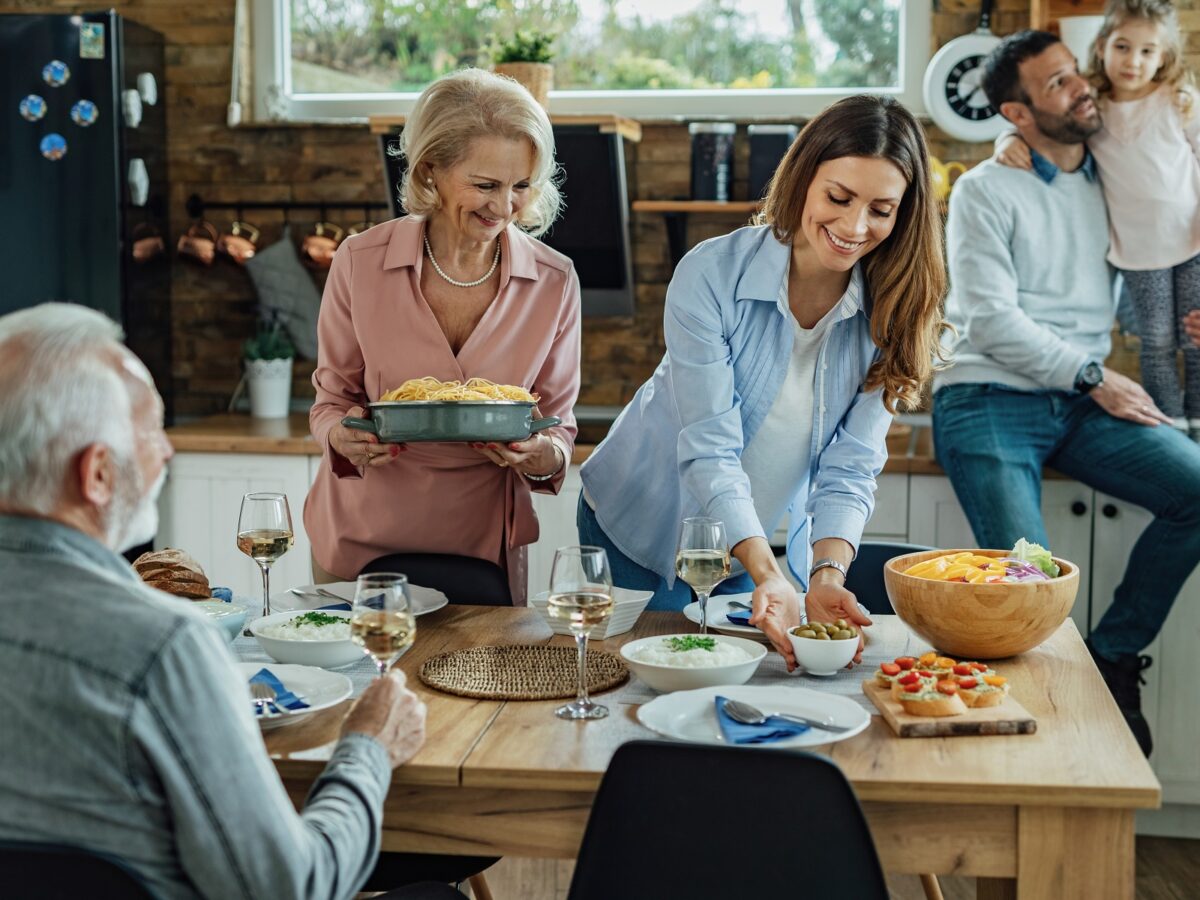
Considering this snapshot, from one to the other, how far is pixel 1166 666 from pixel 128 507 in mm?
2858

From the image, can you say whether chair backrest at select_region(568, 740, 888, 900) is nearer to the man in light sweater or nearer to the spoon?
the spoon

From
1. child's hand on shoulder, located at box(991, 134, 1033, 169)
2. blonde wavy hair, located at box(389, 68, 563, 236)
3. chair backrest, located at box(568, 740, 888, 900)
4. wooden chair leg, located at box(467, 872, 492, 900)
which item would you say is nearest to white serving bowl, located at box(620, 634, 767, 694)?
chair backrest, located at box(568, 740, 888, 900)

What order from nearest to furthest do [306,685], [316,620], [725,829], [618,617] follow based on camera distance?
[725,829] → [306,685] → [316,620] → [618,617]

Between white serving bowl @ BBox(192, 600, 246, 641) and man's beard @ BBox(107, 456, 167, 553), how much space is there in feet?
2.34

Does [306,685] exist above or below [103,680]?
below

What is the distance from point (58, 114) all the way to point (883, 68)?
2414mm

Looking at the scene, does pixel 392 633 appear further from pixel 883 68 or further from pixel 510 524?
pixel 883 68

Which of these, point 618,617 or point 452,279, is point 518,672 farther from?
point 452,279

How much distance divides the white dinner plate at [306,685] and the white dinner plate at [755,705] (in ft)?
1.26

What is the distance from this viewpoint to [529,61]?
3844 mm

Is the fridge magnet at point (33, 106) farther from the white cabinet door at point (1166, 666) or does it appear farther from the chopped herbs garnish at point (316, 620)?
the white cabinet door at point (1166, 666)

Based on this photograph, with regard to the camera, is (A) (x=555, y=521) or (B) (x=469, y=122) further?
(A) (x=555, y=521)

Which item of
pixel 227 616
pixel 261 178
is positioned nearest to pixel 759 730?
pixel 227 616

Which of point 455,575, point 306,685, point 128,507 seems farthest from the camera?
point 455,575
